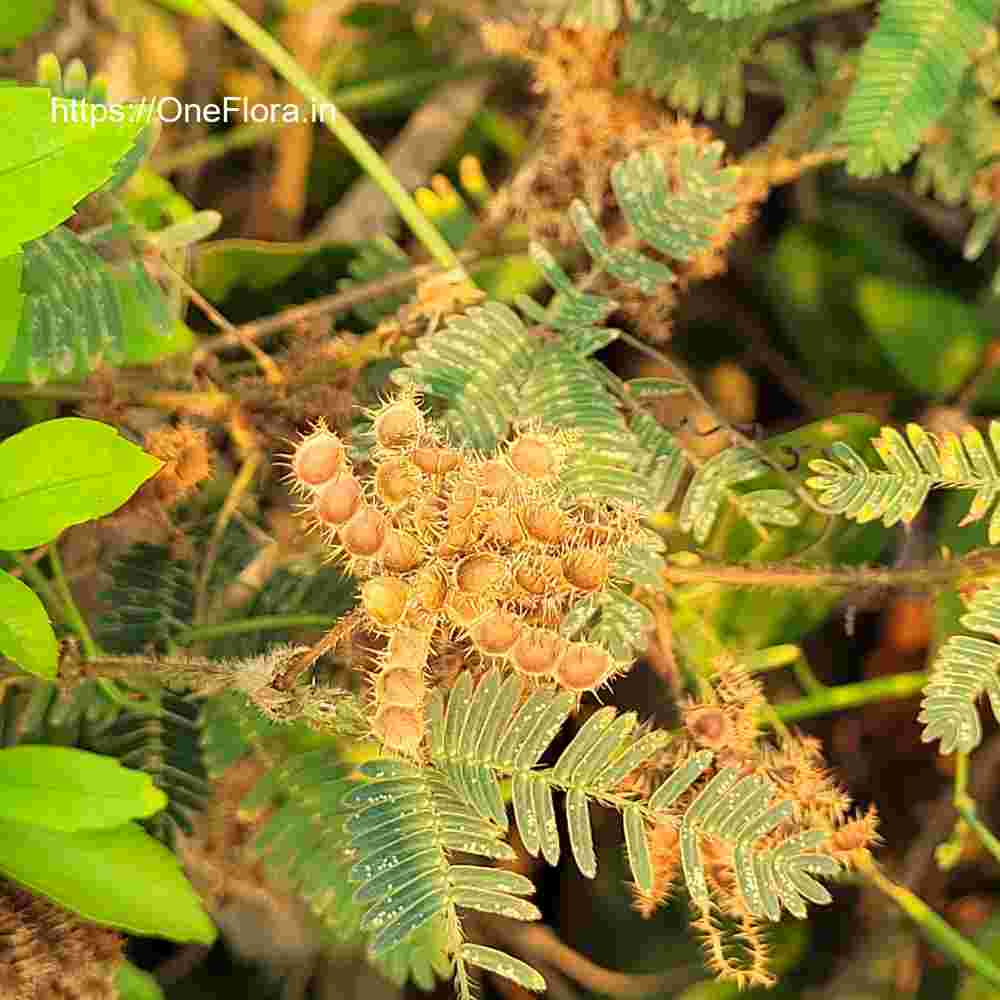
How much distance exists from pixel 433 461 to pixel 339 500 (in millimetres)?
63

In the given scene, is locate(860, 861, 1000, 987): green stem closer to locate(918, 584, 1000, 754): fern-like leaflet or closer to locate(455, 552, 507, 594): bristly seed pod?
locate(918, 584, 1000, 754): fern-like leaflet

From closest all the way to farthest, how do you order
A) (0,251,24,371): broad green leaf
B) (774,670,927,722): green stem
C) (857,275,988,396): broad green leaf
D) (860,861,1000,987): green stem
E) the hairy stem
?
(0,251,24,371): broad green leaf, the hairy stem, (860,861,1000,987): green stem, (774,670,927,722): green stem, (857,275,988,396): broad green leaf

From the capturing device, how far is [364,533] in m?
0.69

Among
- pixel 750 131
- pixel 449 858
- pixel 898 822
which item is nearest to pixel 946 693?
pixel 449 858

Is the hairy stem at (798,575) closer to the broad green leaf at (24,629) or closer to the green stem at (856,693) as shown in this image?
the green stem at (856,693)

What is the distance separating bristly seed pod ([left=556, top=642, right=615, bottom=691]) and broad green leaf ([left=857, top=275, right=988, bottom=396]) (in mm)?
865

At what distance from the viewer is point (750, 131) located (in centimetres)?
152

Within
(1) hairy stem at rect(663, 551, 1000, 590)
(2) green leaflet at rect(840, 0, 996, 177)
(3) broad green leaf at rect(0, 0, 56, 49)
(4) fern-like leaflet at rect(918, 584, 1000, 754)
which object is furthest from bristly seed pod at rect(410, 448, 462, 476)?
(3) broad green leaf at rect(0, 0, 56, 49)

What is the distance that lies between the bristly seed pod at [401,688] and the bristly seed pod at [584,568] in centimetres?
11

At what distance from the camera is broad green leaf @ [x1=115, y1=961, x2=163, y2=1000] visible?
0.99 metres

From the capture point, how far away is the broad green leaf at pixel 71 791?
31.3 inches

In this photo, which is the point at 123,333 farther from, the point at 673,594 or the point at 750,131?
the point at 750,131

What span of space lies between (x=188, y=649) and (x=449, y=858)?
14.2 inches

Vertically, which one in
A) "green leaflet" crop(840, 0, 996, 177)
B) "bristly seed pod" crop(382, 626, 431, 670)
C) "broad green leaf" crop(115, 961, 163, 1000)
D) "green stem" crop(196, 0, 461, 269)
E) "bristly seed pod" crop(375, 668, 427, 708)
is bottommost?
"broad green leaf" crop(115, 961, 163, 1000)
